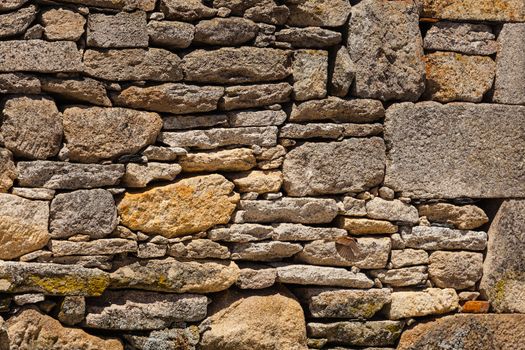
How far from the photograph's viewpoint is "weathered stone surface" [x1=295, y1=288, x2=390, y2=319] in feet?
16.2

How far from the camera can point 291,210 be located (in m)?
4.83

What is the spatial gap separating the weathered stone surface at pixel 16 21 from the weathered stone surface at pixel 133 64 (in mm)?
328

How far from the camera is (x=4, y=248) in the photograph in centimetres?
438

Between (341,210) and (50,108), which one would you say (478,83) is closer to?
(341,210)

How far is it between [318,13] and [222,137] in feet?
2.87

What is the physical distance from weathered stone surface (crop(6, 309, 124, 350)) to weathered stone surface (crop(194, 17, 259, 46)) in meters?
1.66

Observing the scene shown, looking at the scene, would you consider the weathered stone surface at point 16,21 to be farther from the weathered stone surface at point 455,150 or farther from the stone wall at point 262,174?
the weathered stone surface at point 455,150

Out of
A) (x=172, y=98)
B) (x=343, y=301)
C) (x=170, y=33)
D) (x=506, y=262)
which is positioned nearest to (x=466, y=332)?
(x=506, y=262)

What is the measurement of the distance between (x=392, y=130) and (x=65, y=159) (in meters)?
1.83

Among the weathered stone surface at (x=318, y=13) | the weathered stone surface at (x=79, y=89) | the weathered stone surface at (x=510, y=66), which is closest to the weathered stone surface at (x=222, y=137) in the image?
the weathered stone surface at (x=79, y=89)

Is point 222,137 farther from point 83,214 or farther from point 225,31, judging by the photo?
point 83,214

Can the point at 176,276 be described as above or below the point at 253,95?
below

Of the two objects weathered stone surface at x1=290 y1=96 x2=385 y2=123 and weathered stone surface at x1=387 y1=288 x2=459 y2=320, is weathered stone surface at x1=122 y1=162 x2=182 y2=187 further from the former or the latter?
weathered stone surface at x1=387 y1=288 x2=459 y2=320

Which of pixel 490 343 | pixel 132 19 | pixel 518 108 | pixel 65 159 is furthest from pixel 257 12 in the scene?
pixel 490 343
